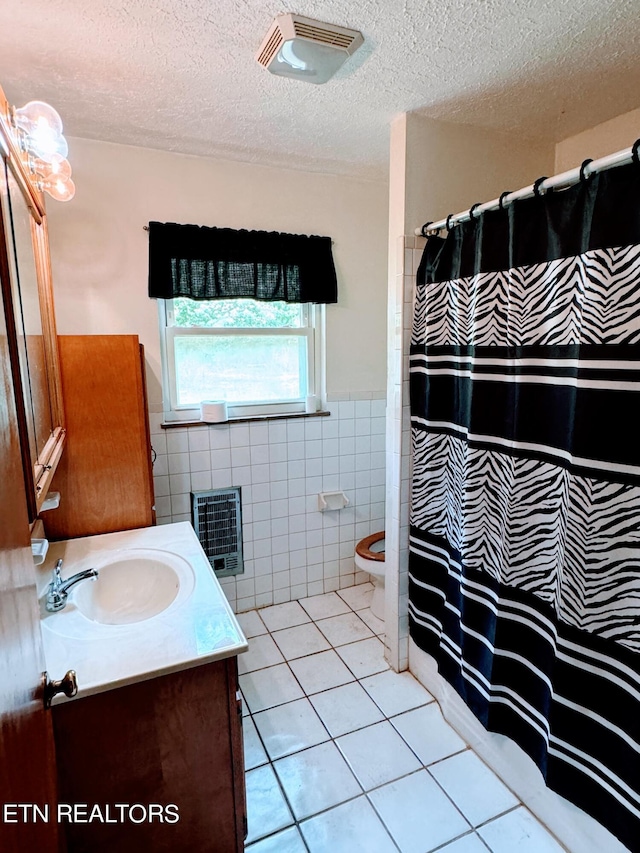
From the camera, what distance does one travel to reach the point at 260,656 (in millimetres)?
2281

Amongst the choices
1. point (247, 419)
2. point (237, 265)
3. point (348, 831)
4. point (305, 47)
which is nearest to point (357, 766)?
point (348, 831)

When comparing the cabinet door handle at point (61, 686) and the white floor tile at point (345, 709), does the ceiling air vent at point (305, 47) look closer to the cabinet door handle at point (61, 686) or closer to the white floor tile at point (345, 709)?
the cabinet door handle at point (61, 686)

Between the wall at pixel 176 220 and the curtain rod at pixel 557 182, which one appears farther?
the wall at pixel 176 220

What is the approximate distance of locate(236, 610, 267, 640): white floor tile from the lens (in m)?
2.47

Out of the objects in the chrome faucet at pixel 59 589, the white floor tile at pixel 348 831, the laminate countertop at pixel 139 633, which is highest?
the chrome faucet at pixel 59 589

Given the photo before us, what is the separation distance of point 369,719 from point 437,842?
19.8 inches

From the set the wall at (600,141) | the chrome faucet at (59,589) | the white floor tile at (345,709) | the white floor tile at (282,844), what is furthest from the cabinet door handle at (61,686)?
the wall at (600,141)

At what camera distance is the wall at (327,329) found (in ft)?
6.93

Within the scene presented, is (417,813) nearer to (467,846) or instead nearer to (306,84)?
(467,846)

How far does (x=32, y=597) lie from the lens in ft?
2.68

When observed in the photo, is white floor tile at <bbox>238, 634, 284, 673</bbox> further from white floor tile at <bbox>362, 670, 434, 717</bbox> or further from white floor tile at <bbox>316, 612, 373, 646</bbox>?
white floor tile at <bbox>362, 670, 434, 717</bbox>

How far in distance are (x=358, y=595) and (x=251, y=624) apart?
681mm

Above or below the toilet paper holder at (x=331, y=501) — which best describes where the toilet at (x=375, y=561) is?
below

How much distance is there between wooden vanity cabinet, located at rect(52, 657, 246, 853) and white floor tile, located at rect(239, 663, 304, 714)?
719mm
